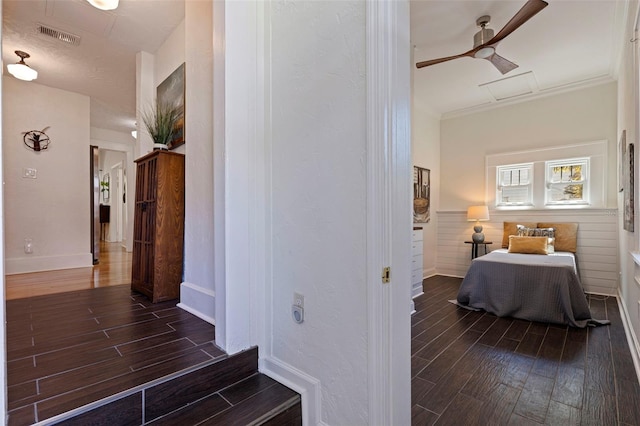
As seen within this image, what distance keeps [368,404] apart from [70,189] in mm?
5136

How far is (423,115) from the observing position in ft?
17.1

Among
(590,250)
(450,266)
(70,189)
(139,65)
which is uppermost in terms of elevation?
(139,65)

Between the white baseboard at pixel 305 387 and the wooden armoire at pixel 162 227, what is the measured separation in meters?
1.35

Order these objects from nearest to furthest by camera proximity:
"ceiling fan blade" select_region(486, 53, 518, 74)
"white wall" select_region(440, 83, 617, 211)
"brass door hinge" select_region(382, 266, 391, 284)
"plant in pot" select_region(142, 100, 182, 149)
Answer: "brass door hinge" select_region(382, 266, 391, 284) < "plant in pot" select_region(142, 100, 182, 149) < "ceiling fan blade" select_region(486, 53, 518, 74) < "white wall" select_region(440, 83, 617, 211)

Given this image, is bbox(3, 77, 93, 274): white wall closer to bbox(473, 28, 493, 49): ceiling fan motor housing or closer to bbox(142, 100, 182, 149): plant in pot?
bbox(142, 100, 182, 149): plant in pot

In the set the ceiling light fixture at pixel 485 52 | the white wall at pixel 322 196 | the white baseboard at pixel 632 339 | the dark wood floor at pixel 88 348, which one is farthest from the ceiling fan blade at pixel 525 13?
the dark wood floor at pixel 88 348

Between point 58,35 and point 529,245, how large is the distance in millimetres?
6058

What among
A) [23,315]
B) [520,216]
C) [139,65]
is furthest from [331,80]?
[520,216]

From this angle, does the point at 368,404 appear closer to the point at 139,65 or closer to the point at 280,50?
the point at 280,50

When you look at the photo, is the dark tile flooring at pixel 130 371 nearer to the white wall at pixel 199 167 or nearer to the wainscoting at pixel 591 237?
the white wall at pixel 199 167

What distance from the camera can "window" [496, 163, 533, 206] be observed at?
4773mm

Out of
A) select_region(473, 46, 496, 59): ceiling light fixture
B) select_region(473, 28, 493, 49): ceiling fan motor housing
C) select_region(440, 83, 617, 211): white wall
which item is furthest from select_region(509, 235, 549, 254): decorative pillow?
select_region(473, 28, 493, 49): ceiling fan motor housing

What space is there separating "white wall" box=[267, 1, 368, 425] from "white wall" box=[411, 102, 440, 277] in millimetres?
3759

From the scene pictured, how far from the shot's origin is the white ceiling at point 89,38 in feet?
8.87
